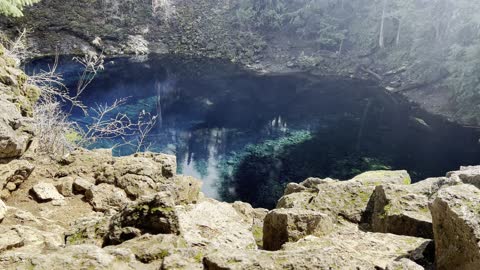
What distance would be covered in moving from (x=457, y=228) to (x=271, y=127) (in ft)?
85.2

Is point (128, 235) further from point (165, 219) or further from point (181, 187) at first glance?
point (181, 187)

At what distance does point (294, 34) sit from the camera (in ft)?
173

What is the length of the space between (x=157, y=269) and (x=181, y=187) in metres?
5.04

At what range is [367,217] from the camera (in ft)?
24.6

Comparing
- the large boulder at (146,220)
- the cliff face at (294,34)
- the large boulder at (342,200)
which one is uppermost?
the cliff face at (294,34)

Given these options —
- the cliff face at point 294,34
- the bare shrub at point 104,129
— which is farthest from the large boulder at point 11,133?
the cliff face at point 294,34

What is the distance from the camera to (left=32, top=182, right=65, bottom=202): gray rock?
6.86m

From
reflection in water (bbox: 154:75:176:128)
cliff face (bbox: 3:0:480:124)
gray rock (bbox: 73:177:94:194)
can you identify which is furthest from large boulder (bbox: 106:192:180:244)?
cliff face (bbox: 3:0:480:124)

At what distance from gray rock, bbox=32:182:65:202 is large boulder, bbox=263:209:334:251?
380cm

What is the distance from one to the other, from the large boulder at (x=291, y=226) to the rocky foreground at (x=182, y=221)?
14 mm

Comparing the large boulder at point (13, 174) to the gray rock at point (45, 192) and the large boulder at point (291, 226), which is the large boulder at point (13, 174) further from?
the large boulder at point (291, 226)

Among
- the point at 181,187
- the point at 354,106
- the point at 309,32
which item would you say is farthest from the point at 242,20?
the point at 181,187

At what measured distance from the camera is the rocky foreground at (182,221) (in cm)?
385

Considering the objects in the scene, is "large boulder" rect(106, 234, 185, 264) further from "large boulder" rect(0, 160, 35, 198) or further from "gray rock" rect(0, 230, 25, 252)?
"large boulder" rect(0, 160, 35, 198)
